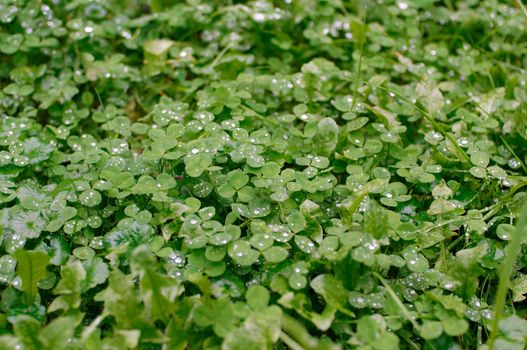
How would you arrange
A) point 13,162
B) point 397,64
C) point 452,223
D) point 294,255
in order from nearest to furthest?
1. point 294,255
2. point 452,223
3. point 13,162
4. point 397,64

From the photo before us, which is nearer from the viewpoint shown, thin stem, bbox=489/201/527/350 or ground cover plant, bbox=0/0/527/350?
thin stem, bbox=489/201/527/350

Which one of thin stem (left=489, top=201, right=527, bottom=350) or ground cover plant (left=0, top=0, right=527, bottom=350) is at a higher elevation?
thin stem (left=489, top=201, right=527, bottom=350)

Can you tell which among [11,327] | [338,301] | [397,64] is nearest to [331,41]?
[397,64]

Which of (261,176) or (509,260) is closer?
(509,260)

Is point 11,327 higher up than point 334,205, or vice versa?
point 334,205

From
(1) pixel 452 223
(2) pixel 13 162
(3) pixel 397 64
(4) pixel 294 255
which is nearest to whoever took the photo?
(4) pixel 294 255

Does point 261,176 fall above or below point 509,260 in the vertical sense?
below

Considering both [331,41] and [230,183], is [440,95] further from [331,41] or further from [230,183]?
[230,183]

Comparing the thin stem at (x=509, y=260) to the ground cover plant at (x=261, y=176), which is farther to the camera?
the ground cover plant at (x=261, y=176)
